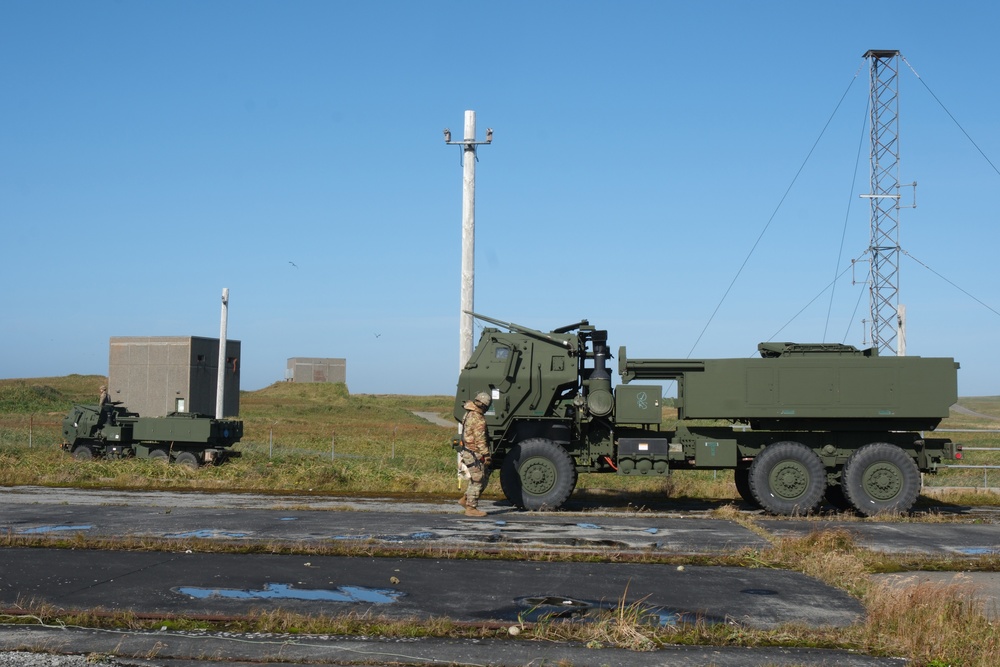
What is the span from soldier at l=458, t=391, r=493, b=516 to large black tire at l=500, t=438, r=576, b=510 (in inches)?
18.5

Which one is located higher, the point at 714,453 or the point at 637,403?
the point at 637,403

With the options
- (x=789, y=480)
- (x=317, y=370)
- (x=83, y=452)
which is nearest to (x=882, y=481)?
(x=789, y=480)

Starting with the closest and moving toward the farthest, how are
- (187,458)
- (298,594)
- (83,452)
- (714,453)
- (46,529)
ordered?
(298,594)
(46,529)
(714,453)
(187,458)
(83,452)

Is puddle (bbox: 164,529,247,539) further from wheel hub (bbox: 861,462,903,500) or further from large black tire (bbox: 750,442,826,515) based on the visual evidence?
wheel hub (bbox: 861,462,903,500)

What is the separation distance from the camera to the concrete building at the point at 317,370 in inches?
3681

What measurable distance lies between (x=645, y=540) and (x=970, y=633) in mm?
5326

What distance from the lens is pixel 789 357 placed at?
51.3 ft

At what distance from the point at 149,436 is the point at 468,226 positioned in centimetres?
1251

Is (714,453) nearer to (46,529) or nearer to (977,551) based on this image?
(977,551)

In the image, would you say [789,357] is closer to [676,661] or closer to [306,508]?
[306,508]

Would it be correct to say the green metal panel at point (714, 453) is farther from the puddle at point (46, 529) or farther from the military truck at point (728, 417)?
the puddle at point (46, 529)

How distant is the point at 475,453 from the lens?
1508 centimetres

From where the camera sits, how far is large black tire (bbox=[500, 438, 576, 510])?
1556cm

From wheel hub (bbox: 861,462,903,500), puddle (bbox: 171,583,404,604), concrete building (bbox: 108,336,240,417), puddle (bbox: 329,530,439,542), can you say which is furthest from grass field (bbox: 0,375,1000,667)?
concrete building (bbox: 108,336,240,417)
